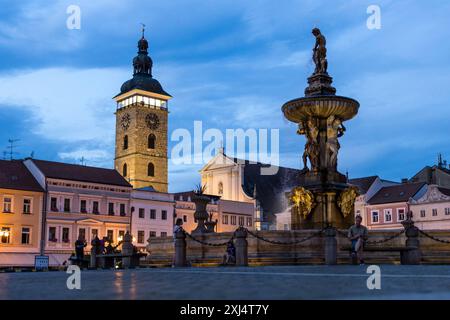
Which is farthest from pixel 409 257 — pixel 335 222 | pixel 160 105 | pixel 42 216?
pixel 160 105

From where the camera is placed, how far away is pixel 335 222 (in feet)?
78.4

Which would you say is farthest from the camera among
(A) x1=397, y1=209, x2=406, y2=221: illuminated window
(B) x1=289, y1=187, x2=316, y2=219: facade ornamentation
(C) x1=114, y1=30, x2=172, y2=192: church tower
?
(C) x1=114, y1=30, x2=172, y2=192: church tower

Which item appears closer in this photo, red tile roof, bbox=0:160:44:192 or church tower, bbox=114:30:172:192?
red tile roof, bbox=0:160:44:192

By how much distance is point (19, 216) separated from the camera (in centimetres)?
5562

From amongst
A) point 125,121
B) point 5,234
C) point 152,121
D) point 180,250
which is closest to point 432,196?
point 5,234

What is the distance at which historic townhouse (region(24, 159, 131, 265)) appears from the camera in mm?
58219

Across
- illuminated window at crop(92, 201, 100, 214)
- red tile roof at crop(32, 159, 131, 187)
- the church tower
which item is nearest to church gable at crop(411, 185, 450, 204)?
red tile roof at crop(32, 159, 131, 187)

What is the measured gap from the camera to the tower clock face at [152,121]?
104 meters

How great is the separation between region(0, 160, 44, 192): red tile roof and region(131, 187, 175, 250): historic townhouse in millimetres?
11003

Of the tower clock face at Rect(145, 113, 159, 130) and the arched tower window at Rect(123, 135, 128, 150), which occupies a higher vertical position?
the tower clock face at Rect(145, 113, 159, 130)

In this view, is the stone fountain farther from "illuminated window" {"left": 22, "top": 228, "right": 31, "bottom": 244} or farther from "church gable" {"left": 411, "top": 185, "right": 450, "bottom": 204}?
"church gable" {"left": 411, "top": 185, "right": 450, "bottom": 204}

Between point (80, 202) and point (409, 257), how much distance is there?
4526 centimetres

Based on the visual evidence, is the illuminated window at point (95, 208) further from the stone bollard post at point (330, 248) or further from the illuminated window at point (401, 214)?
the stone bollard post at point (330, 248)
